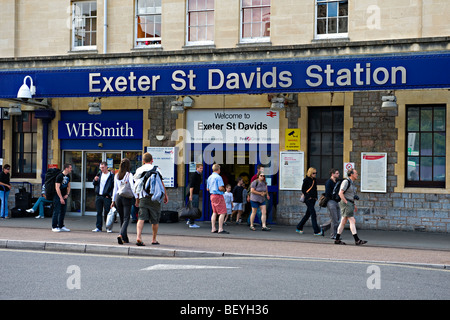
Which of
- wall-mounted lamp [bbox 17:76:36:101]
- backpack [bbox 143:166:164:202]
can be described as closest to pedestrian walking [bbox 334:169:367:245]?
backpack [bbox 143:166:164:202]

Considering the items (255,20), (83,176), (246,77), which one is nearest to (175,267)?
(246,77)

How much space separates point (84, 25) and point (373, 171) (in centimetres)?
1038

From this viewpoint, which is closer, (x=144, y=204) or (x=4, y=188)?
(x=144, y=204)

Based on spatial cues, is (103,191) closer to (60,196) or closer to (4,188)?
(60,196)

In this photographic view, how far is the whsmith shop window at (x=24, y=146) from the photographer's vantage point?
20.2m

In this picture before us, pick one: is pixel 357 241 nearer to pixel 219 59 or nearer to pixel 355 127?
pixel 355 127

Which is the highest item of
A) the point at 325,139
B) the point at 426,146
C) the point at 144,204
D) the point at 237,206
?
the point at 325,139

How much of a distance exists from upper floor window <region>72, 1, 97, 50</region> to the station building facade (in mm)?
46

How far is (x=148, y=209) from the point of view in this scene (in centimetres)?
1216

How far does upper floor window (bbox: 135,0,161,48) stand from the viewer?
63.1 feet

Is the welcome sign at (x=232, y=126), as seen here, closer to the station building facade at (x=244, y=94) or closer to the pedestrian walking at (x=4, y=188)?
the station building facade at (x=244, y=94)

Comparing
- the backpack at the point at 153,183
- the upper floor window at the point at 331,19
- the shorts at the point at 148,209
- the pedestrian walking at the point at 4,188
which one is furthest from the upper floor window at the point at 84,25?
the shorts at the point at 148,209

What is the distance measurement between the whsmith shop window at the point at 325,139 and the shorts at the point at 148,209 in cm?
662
